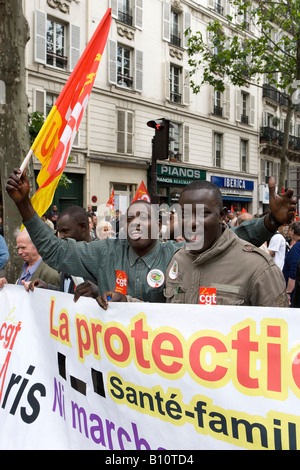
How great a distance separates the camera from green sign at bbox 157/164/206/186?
22203 mm

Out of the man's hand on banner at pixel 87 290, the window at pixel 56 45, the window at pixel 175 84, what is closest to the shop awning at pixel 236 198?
the window at pixel 175 84

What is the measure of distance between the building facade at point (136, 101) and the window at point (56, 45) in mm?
37

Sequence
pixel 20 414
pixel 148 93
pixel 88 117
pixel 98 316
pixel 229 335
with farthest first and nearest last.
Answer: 1. pixel 148 93
2. pixel 88 117
3. pixel 20 414
4. pixel 98 316
5. pixel 229 335

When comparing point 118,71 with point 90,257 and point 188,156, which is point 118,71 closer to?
point 188,156

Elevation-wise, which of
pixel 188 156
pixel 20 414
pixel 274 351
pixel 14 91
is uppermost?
pixel 188 156

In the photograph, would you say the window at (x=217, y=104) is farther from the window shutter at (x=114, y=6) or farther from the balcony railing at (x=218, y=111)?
the window shutter at (x=114, y=6)

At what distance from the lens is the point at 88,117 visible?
61.3ft

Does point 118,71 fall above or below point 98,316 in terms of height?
above

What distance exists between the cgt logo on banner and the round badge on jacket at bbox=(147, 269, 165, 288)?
415mm

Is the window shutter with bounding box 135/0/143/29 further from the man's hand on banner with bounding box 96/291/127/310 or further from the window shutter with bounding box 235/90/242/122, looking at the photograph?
the man's hand on banner with bounding box 96/291/127/310

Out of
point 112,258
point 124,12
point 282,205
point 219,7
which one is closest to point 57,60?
point 124,12

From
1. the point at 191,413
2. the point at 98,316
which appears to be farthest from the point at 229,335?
the point at 98,316

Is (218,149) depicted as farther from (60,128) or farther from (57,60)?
(60,128)

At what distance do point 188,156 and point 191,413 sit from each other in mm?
22478
